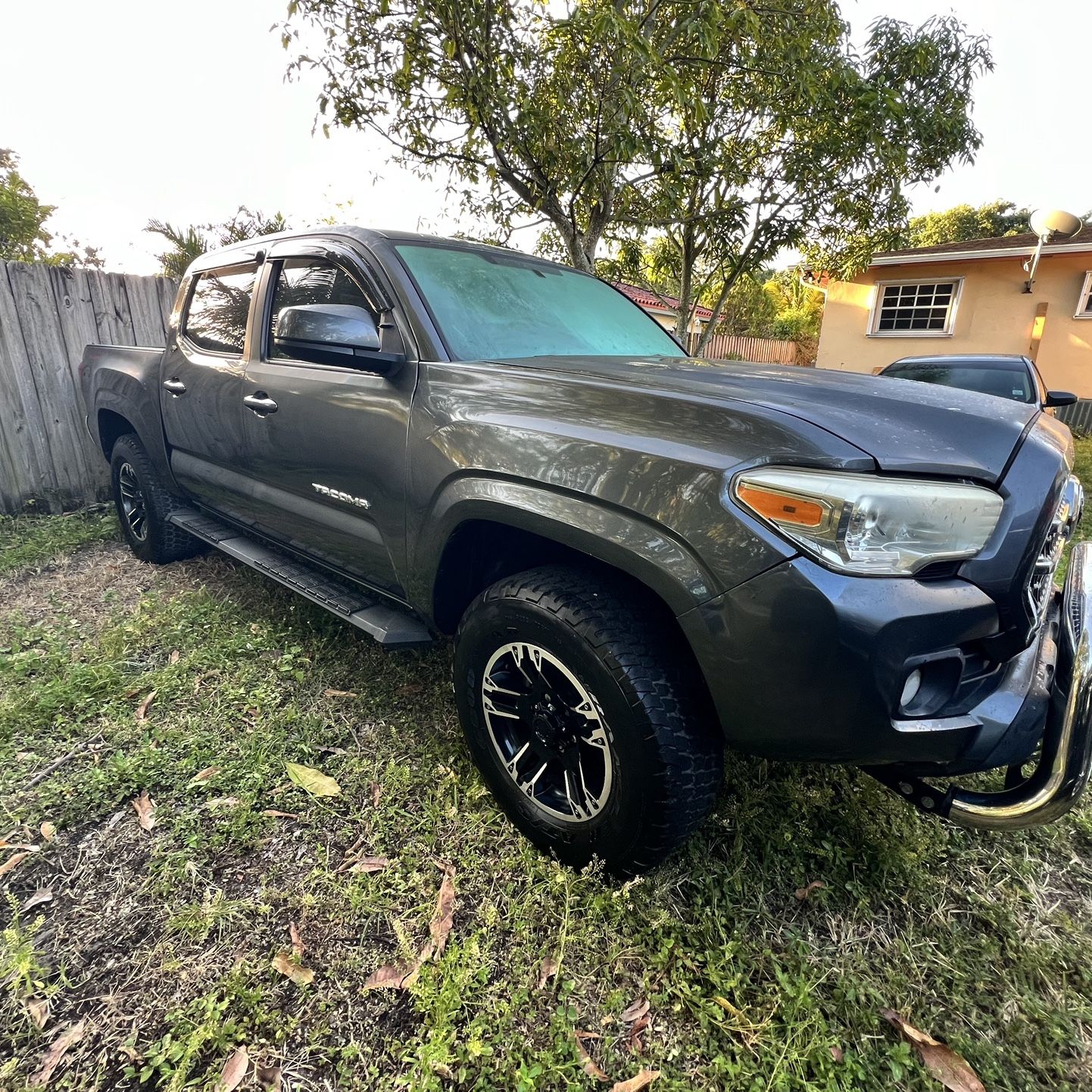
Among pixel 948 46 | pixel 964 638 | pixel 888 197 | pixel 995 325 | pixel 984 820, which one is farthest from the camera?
pixel 995 325

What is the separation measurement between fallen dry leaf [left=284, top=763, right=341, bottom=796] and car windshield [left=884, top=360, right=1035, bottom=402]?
22.2 feet

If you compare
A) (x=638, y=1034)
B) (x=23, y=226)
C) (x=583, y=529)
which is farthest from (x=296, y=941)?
(x=23, y=226)

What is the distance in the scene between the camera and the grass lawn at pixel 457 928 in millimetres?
1376

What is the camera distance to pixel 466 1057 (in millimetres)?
1365

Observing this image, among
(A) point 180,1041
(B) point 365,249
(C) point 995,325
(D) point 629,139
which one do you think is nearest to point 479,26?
(D) point 629,139

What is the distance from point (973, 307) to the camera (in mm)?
13805

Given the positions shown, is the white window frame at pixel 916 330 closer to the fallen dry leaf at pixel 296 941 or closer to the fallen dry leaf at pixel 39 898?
the fallen dry leaf at pixel 296 941

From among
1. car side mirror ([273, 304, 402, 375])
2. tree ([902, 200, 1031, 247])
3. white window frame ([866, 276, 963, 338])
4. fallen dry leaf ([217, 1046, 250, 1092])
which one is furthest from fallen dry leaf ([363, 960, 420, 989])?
tree ([902, 200, 1031, 247])

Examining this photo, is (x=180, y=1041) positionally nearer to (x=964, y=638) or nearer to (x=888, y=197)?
(x=964, y=638)

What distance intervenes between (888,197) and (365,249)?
879cm

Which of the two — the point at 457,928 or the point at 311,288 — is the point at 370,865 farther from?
the point at 311,288

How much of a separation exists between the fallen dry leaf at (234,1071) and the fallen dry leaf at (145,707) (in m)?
1.52

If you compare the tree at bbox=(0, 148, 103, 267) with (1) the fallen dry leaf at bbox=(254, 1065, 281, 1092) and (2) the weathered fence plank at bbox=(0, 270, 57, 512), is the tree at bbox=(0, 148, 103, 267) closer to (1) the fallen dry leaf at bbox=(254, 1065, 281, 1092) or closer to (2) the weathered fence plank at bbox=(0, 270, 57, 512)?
(2) the weathered fence plank at bbox=(0, 270, 57, 512)

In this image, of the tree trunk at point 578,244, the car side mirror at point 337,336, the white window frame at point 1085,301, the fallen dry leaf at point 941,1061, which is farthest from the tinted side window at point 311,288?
the white window frame at point 1085,301
